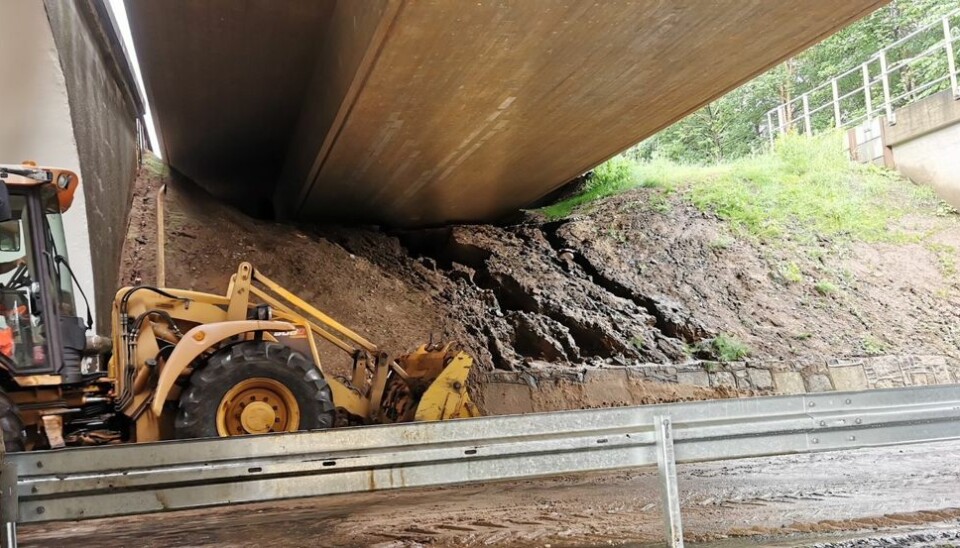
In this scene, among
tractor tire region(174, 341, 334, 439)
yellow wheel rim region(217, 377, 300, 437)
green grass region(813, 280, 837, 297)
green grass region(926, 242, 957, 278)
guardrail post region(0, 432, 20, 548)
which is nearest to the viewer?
guardrail post region(0, 432, 20, 548)

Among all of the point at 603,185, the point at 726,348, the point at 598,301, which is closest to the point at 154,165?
the point at 603,185

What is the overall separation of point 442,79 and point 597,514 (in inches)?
222

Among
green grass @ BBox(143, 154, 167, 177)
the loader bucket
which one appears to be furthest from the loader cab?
green grass @ BBox(143, 154, 167, 177)

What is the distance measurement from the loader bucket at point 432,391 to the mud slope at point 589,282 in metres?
3.51

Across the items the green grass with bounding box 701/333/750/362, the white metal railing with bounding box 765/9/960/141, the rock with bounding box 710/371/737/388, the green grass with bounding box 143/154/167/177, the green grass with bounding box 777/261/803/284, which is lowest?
the rock with bounding box 710/371/737/388

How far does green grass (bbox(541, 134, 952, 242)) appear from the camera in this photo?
49.6 ft

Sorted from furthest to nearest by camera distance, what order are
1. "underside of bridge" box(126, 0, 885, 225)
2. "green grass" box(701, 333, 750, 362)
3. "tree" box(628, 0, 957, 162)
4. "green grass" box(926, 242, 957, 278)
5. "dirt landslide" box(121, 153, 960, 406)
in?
"tree" box(628, 0, 957, 162) → "green grass" box(926, 242, 957, 278) → "dirt landslide" box(121, 153, 960, 406) → "green grass" box(701, 333, 750, 362) → "underside of bridge" box(126, 0, 885, 225)

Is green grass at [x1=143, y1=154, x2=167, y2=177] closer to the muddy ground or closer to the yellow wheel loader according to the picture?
the muddy ground

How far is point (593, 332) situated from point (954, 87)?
32.3ft

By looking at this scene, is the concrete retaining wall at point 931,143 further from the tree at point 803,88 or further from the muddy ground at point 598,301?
the tree at point 803,88

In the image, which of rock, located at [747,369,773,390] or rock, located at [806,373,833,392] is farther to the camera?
rock, located at [806,373,833,392]

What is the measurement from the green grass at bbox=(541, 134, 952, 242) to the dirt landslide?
556mm

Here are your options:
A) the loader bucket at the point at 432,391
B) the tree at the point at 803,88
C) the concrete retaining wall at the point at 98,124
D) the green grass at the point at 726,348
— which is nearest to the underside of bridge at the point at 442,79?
the concrete retaining wall at the point at 98,124

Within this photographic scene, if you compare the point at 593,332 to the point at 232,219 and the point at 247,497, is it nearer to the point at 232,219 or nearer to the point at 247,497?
the point at 232,219
